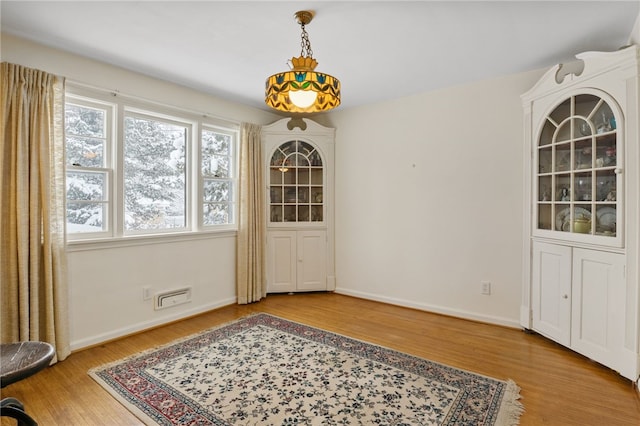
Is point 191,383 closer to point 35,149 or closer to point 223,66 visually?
point 35,149

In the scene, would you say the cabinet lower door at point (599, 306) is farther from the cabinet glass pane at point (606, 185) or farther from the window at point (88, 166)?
the window at point (88, 166)

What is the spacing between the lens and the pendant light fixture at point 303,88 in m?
1.95

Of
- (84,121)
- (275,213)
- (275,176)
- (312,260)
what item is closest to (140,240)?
(84,121)

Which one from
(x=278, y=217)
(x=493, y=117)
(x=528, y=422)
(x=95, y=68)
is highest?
(x=95, y=68)

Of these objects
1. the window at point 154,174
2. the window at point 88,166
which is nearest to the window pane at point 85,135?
the window at point 88,166

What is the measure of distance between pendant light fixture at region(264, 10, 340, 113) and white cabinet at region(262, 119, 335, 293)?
2432mm

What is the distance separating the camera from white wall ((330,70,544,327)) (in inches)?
135

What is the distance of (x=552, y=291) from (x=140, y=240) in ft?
12.5

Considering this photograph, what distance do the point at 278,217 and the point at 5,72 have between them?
2999 mm

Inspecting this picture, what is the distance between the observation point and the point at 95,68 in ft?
9.87

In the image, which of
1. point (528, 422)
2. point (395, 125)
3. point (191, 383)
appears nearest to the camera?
point (528, 422)

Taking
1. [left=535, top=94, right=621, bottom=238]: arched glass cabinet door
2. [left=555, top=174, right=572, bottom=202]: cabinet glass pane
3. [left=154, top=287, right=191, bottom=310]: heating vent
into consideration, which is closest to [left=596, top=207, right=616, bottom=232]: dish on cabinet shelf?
[left=535, top=94, right=621, bottom=238]: arched glass cabinet door

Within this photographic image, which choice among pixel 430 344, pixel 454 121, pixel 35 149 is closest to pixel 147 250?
pixel 35 149

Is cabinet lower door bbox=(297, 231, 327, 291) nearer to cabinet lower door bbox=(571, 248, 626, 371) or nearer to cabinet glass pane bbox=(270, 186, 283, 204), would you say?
cabinet glass pane bbox=(270, 186, 283, 204)
